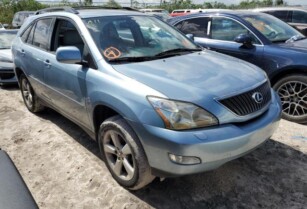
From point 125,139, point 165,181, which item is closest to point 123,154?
point 125,139

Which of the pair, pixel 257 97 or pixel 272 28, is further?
pixel 272 28

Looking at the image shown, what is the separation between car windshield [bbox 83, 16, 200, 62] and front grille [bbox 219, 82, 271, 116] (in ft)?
3.32

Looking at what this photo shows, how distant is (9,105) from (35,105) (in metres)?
1.12

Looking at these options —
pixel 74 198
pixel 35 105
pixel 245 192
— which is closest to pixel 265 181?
pixel 245 192

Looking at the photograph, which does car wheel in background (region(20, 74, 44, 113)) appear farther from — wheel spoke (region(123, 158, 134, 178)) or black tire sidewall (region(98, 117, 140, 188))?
wheel spoke (region(123, 158, 134, 178))

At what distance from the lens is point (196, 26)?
5918 mm

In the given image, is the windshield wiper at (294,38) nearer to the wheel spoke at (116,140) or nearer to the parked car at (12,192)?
the wheel spoke at (116,140)

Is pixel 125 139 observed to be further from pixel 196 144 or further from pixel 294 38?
pixel 294 38

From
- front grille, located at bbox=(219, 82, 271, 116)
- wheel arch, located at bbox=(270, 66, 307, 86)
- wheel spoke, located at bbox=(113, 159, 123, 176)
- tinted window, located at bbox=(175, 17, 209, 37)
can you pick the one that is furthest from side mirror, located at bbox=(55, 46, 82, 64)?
tinted window, located at bbox=(175, 17, 209, 37)

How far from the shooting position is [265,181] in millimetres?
3102

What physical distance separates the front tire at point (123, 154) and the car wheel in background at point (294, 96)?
2698mm

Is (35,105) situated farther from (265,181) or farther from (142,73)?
(265,181)

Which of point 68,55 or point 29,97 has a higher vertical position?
point 68,55

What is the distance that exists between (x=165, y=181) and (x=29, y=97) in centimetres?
306
